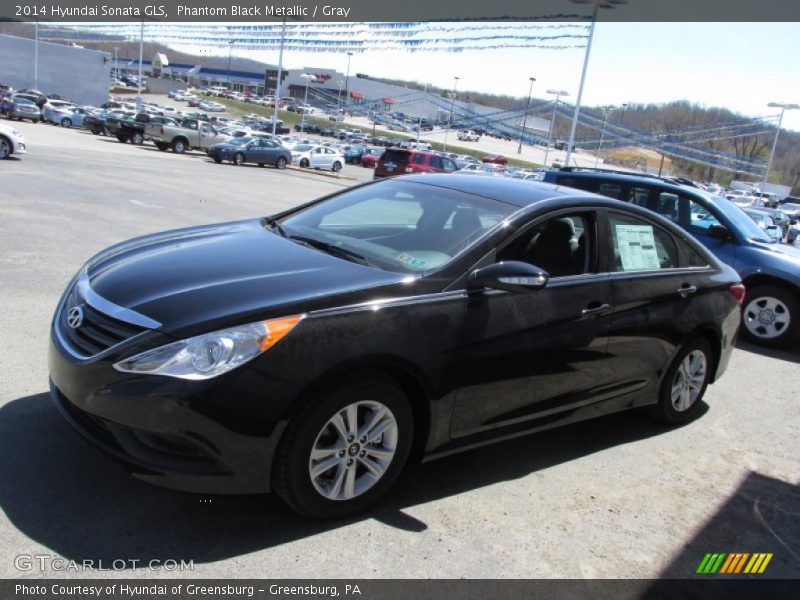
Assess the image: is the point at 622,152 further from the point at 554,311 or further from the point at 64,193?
the point at 554,311

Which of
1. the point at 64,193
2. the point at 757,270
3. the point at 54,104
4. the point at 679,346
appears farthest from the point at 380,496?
the point at 54,104

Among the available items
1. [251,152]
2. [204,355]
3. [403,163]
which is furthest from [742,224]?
[251,152]

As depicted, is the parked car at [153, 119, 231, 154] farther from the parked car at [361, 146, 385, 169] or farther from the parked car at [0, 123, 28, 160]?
the parked car at [0, 123, 28, 160]

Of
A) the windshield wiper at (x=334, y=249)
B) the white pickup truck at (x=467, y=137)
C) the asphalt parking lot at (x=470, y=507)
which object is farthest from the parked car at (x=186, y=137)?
the white pickup truck at (x=467, y=137)

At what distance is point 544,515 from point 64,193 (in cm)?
1159

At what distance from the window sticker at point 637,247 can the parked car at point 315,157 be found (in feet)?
110

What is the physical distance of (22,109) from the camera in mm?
39875

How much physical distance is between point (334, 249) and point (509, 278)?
1.01m

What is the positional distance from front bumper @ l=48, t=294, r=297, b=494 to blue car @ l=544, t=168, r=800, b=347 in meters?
6.93

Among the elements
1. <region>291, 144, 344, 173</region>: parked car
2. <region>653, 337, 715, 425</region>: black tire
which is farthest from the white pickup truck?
<region>653, 337, 715, 425</region>: black tire

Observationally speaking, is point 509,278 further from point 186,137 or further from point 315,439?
point 186,137

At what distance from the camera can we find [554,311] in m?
3.73

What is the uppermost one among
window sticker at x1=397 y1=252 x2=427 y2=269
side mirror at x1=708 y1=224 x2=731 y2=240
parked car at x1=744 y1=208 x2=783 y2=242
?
side mirror at x1=708 y1=224 x2=731 y2=240

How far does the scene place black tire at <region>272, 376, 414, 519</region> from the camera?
2.81 meters
